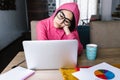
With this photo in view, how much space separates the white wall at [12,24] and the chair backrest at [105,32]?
106 inches

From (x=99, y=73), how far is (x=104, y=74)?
0.03m

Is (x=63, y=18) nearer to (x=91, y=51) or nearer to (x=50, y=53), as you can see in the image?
(x=91, y=51)

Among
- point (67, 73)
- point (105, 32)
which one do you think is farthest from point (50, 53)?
point (105, 32)

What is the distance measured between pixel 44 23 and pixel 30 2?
170 inches

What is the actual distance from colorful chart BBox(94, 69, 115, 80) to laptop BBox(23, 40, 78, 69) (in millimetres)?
162

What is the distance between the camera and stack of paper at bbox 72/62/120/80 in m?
0.90

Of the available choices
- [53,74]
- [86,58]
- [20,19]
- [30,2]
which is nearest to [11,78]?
[53,74]

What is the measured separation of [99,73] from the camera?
946 mm

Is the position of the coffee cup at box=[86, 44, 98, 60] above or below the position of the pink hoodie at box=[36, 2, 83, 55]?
below

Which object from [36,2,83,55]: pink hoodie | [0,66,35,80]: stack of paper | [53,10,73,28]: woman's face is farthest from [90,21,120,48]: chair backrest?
[0,66,35,80]: stack of paper

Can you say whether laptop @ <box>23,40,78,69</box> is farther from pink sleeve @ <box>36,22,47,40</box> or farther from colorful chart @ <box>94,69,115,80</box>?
pink sleeve @ <box>36,22,47,40</box>

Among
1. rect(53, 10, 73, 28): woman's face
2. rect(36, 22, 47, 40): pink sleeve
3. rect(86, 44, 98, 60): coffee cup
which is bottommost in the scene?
rect(86, 44, 98, 60): coffee cup

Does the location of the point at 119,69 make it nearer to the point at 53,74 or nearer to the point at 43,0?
the point at 53,74

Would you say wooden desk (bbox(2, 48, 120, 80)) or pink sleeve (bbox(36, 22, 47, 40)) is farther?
pink sleeve (bbox(36, 22, 47, 40))
